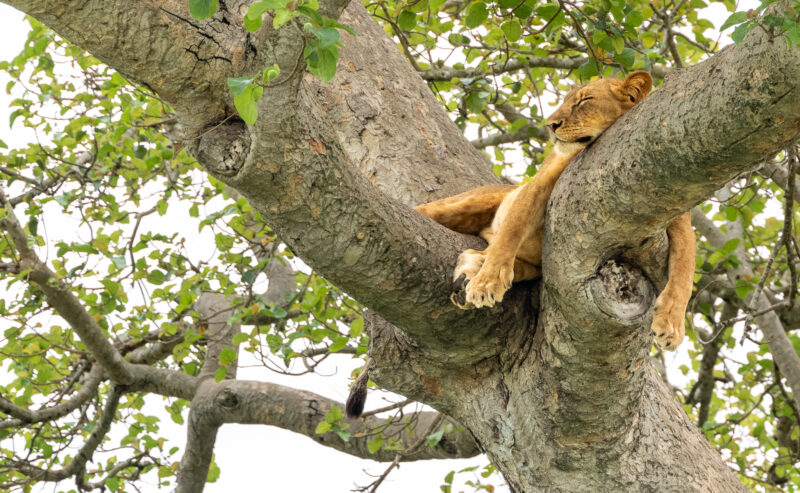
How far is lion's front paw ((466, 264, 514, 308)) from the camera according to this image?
2.36m

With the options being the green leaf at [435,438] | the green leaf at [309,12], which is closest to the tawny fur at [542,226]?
the green leaf at [309,12]

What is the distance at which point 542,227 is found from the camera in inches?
98.4

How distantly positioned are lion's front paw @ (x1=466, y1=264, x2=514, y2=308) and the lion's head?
0.44 metres

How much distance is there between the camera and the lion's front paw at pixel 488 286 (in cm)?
236

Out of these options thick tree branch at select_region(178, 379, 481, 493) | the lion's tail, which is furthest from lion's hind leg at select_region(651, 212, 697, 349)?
thick tree branch at select_region(178, 379, 481, 493)

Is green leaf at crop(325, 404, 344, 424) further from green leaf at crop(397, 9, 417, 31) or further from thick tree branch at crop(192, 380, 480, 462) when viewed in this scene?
green leaf at crop(397, 9, 417, 31)

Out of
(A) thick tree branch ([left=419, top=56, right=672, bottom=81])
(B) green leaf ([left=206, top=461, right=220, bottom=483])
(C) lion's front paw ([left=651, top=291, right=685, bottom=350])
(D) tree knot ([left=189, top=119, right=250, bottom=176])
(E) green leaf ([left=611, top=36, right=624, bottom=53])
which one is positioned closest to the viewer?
(D) tree knot ([left=189, top=119, right=250, bottom=176])

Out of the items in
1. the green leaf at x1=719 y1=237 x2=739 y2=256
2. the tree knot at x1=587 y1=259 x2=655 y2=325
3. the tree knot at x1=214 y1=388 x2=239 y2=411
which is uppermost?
the green leaf at x1=719 y1=237 x2=739 y2=256

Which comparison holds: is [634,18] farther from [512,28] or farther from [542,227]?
[542,227]

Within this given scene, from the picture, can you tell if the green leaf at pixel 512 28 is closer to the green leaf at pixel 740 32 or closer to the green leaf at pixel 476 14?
the green leaf at pixel 476 14

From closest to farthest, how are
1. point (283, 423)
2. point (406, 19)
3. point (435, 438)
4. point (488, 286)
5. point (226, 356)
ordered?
point (488, 286) → point (406, 19) → point (435, 438) → point (226, 356) → point (283, 423)

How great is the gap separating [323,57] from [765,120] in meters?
0.91

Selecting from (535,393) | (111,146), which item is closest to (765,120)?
(535,393)

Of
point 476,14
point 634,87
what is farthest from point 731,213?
point 634,87
